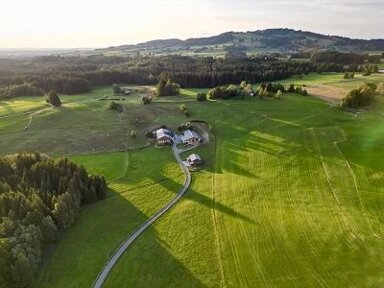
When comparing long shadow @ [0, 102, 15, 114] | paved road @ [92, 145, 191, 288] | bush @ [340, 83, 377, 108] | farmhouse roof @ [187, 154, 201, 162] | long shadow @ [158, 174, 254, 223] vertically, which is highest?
bush @ [340, 83, 377, 108]

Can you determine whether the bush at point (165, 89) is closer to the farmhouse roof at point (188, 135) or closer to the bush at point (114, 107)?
the bush at point (114, 107)

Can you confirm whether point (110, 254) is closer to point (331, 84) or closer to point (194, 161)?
point (194, 161)

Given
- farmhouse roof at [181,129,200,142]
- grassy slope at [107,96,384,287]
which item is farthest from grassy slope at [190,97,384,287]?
farmhouse roof at [181,129,200,142]

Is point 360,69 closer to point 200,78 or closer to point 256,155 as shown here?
point 200,78

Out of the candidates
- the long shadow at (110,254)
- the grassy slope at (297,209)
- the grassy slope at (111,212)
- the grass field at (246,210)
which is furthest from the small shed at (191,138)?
the long shadow at (110,254)

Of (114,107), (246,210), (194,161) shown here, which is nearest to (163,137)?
(194,161)

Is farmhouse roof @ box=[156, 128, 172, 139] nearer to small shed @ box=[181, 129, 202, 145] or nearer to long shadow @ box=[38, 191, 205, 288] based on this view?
small shed @ box=[181, 129, 202, 145]
